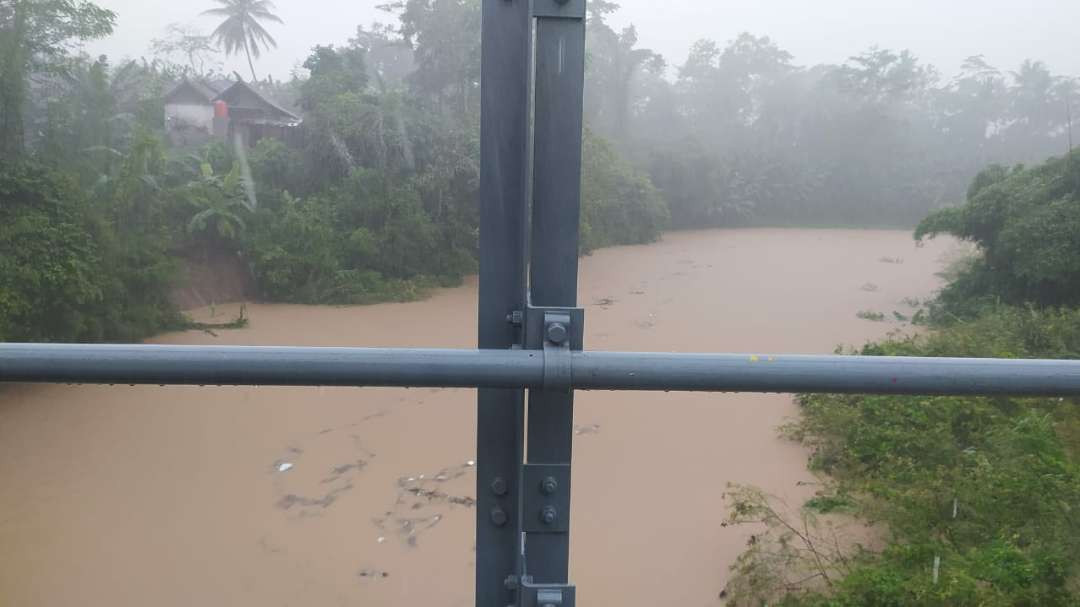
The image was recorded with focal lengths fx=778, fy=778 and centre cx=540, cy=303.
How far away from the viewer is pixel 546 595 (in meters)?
0.66

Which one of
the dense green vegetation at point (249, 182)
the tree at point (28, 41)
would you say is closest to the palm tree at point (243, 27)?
the dense green vegetation at point (249, 182)

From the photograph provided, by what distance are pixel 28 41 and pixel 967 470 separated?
489cm

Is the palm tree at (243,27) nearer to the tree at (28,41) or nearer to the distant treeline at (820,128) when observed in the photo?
the distant treeline at (820,128)

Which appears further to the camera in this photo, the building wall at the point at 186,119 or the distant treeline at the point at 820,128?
the building wall at the point at 186,119

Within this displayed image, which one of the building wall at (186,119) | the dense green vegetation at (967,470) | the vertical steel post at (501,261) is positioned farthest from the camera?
the building wall at (186,119)

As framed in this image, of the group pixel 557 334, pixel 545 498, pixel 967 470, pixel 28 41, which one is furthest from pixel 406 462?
pixel 557 334

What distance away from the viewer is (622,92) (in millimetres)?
1858

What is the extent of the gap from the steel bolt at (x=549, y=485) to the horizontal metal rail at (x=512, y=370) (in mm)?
142

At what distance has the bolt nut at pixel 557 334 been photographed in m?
0.58

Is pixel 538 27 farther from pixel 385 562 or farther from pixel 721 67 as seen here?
pixel 385 562

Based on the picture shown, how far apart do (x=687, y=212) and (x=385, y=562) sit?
5.91 ft

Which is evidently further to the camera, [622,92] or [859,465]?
[859,465]

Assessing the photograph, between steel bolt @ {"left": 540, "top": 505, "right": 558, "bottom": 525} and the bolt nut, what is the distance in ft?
0.56

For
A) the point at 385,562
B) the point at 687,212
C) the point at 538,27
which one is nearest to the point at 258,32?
the point at 538,27
